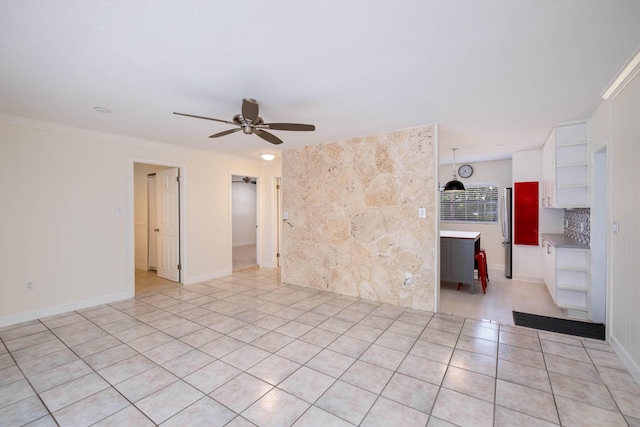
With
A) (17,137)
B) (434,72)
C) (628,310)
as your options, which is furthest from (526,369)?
(17,137)

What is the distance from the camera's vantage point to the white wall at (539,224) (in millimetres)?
5098

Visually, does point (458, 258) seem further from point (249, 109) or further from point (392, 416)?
point (249, 109)

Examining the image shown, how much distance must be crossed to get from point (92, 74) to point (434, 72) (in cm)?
276

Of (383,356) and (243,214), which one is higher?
(243,214)

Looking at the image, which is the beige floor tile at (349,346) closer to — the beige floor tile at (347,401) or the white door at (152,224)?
the beige floor tile at (347,401)

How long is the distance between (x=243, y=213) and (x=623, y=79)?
928 centimetres

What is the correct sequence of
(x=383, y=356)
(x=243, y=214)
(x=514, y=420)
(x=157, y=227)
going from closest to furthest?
(x=514, y=420), (x=383, y=356), (x=157, y=227), (x=243, y=214)

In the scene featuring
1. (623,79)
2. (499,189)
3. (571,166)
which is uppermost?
(623,79)

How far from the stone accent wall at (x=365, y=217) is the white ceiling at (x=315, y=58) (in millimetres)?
697

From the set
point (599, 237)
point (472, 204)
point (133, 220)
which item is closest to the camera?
point (599, 237)

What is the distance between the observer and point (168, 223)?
5.29m

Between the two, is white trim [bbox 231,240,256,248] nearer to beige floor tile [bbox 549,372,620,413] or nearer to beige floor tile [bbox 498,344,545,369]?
beige floor tile [bbox 498,344,545,369]

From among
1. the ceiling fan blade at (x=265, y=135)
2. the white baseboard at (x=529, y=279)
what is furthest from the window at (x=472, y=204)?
the ceiling fan blade at (x=265, y=135)

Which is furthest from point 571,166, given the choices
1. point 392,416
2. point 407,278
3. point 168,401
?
point 168,401
